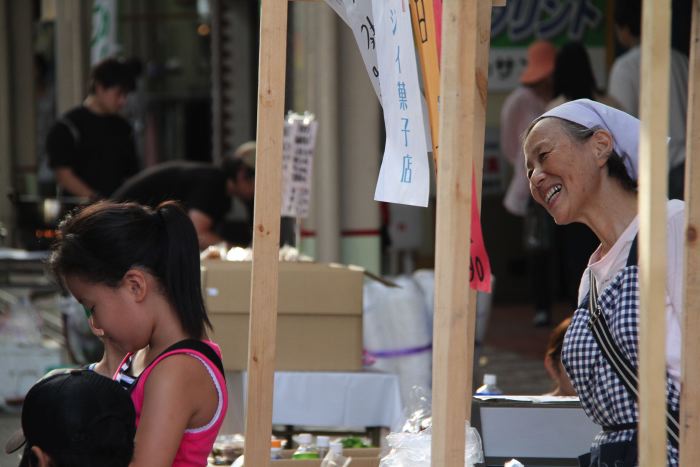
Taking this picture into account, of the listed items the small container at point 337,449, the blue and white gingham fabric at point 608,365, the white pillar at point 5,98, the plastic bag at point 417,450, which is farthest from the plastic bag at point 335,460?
the white pillar at point 5,98

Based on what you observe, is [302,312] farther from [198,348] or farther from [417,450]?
[198,348]

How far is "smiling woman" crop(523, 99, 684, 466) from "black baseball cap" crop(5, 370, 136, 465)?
91 centimetres

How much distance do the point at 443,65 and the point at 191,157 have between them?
613 inches

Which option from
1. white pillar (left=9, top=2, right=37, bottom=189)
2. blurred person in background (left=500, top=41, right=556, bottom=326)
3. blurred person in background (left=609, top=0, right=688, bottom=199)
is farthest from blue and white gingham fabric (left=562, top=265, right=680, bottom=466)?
white pillar (left=9, top=2, right=37, bottom=189)

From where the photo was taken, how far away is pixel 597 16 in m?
8.87

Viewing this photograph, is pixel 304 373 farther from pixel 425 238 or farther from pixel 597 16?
pixel 425 238

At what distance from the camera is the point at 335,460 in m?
3.30

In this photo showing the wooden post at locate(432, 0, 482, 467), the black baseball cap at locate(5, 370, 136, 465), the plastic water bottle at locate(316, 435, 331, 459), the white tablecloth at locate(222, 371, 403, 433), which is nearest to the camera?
the wooden post at locate(432, 0, 482, 467)

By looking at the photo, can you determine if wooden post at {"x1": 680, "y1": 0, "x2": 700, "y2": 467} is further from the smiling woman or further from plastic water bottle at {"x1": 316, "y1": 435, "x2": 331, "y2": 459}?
plastic water bottle at {"x1": 316, "y1": 435, "x2": 331, "y2": 459}

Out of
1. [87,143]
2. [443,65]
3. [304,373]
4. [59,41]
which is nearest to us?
[443,65]

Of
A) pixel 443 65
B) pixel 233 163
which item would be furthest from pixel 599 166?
pixel 233 163

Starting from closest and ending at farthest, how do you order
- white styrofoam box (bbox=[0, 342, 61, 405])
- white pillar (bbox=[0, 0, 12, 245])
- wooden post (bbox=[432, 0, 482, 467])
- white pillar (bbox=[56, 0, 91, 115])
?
wooden post (bbox=[432, 0, 482, 467]) → white styrofoam box (bbox=[0, 342, 61, 405]) → white pillar (bbox=[56, 0, 91, 115]) → white pillar (bbox=[0, 0, 12, 245])

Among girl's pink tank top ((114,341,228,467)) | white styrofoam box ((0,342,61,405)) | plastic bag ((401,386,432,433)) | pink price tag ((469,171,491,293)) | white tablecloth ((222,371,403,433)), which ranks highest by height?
pink price tag ((469,171,491,293))

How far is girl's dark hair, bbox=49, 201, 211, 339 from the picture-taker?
2373 mm
